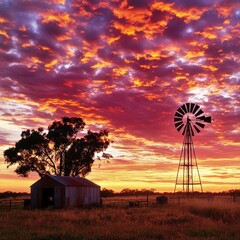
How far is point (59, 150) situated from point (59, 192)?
759 inches

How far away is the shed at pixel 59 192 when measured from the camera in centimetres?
4719

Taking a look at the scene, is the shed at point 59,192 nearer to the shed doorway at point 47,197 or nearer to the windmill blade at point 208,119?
the shed doorway at point 47,197

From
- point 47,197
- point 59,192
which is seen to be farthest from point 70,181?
point 47,197

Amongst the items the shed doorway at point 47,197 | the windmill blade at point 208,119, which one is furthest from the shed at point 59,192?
the windmill blade at point 208,119

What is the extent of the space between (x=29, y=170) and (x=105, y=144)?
44.1ft

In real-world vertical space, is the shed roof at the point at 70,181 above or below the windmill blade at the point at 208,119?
below

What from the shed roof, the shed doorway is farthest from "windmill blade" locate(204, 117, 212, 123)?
the shed doorway

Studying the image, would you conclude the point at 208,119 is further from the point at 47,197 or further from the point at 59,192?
the point at 47,197

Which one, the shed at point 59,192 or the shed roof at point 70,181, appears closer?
the shed at point 59,192

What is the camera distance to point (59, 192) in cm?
4731

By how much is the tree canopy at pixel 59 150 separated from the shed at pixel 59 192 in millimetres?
13960

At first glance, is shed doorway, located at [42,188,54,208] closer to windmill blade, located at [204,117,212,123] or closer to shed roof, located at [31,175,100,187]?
shed roof, located at [31,175,100,187]

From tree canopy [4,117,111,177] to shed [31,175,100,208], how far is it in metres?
14.0

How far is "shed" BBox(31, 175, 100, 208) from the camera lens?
47.2 m
